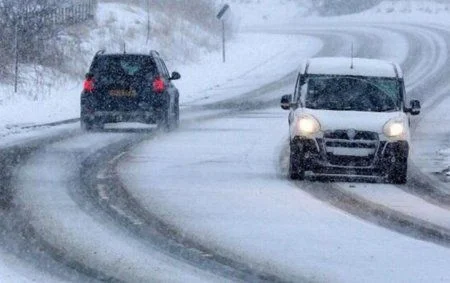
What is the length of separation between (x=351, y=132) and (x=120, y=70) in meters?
9.77

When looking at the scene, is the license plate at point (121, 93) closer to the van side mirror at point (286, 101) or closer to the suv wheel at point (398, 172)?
the van side mirror at point (286, 101)

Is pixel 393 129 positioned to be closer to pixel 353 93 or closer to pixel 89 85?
pixel 353 93

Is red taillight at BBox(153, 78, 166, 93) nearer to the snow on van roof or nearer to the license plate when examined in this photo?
the license plate

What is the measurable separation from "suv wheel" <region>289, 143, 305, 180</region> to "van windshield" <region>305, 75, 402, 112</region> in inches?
33.4

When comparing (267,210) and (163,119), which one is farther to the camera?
(163,119)

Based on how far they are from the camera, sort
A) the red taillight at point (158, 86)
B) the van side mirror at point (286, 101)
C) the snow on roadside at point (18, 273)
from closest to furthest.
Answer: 1. the snow on roadside at point (18, 273)
2. the van side mirror at point (286, 101)
3. the red taillight at point (158, 86)

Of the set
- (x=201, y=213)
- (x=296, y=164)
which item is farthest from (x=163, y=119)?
(x=201, y=213)

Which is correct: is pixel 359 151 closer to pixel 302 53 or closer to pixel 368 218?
pixel 368 218

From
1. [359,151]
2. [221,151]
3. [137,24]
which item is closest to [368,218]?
[359,151]

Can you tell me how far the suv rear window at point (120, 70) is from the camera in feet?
87.8

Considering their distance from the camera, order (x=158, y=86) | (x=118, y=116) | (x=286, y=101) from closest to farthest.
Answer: (x=286, y=101) → (x=118, y=116) → (x=158, y=86)

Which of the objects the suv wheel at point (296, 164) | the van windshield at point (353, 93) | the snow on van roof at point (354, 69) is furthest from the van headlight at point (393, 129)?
the snow on van roof at point (354, 69)

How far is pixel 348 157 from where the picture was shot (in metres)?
18.0

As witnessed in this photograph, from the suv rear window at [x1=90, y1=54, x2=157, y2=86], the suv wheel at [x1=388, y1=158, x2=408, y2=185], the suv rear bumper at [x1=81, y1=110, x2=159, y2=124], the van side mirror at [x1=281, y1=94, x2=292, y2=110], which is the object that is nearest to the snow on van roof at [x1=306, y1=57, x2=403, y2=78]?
the van side mirror at [x1=281, y1=94, x2=292, y2=110]
